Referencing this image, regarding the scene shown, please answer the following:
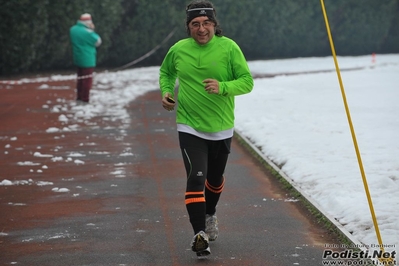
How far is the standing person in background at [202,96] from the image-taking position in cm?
673

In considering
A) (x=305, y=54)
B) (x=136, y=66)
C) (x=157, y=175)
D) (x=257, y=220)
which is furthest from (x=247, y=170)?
(x=305, y=54)

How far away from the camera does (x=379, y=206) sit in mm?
8039

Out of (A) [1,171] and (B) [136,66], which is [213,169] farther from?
(B) [136,66]

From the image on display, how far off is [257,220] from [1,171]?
421 centimetres

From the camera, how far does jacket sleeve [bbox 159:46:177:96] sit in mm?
7004

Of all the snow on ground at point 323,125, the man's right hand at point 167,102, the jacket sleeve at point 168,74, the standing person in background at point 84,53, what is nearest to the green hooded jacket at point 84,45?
the standing person in background at point 84,53

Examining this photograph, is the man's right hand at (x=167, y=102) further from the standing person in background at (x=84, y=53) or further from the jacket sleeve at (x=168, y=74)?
the standing person in background at (x=84, y=53)

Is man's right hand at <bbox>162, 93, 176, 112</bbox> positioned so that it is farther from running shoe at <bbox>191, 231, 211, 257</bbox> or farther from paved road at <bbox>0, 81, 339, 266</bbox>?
paved road at <bbox>0, 81, 339, 266</bbox>

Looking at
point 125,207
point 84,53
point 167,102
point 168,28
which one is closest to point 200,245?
point 167,102

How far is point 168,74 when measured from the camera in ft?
23.5

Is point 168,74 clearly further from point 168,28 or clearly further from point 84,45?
point 168,28

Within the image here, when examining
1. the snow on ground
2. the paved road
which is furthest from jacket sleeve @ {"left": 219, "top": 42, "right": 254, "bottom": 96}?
the snow on ground

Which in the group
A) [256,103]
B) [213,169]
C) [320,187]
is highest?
[213,169]

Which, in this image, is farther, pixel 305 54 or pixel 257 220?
pixel 305 54
